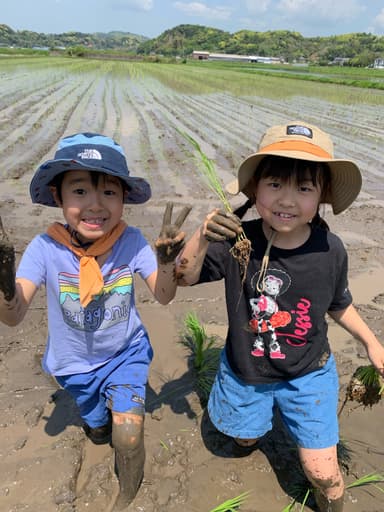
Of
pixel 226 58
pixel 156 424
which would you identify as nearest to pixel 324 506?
pixel 156 424

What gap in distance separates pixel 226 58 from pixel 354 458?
397 ft

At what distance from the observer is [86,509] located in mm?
1833

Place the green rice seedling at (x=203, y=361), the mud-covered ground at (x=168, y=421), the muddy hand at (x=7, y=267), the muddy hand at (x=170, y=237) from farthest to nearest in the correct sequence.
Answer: the green rice seedling at (x=203, y=361)
the mud-covered ground at (x=168, y=421)
the muddy hand at (x=170, y=237)
the muddy hand at (x=7, y=267)

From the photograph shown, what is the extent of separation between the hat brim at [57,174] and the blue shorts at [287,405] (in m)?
0.91

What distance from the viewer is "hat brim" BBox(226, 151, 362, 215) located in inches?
62.6

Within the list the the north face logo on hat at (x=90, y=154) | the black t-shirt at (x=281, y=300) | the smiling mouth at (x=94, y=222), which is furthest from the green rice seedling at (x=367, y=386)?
the the north face logo on hat at (x=90, y=154)

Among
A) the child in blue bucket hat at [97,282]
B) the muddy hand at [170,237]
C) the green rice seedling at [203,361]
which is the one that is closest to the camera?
the muddy hand at [170,237]

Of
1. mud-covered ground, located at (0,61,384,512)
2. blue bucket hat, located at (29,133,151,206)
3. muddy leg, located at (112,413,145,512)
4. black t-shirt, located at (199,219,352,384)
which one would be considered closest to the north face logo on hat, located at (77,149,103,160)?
blue bucket hat, located at (29,133,151,206)

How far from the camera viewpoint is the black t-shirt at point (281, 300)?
181cm

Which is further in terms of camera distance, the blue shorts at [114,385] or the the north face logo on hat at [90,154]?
the blue shorts at [114,385]

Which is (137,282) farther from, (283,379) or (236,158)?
(236,158)

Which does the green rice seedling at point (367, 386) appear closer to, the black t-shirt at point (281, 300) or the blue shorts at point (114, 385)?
the black t-shirt at point (281, 300)

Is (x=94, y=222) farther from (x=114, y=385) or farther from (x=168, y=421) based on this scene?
(x=168, y=421)

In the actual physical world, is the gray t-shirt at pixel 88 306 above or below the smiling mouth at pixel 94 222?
below
